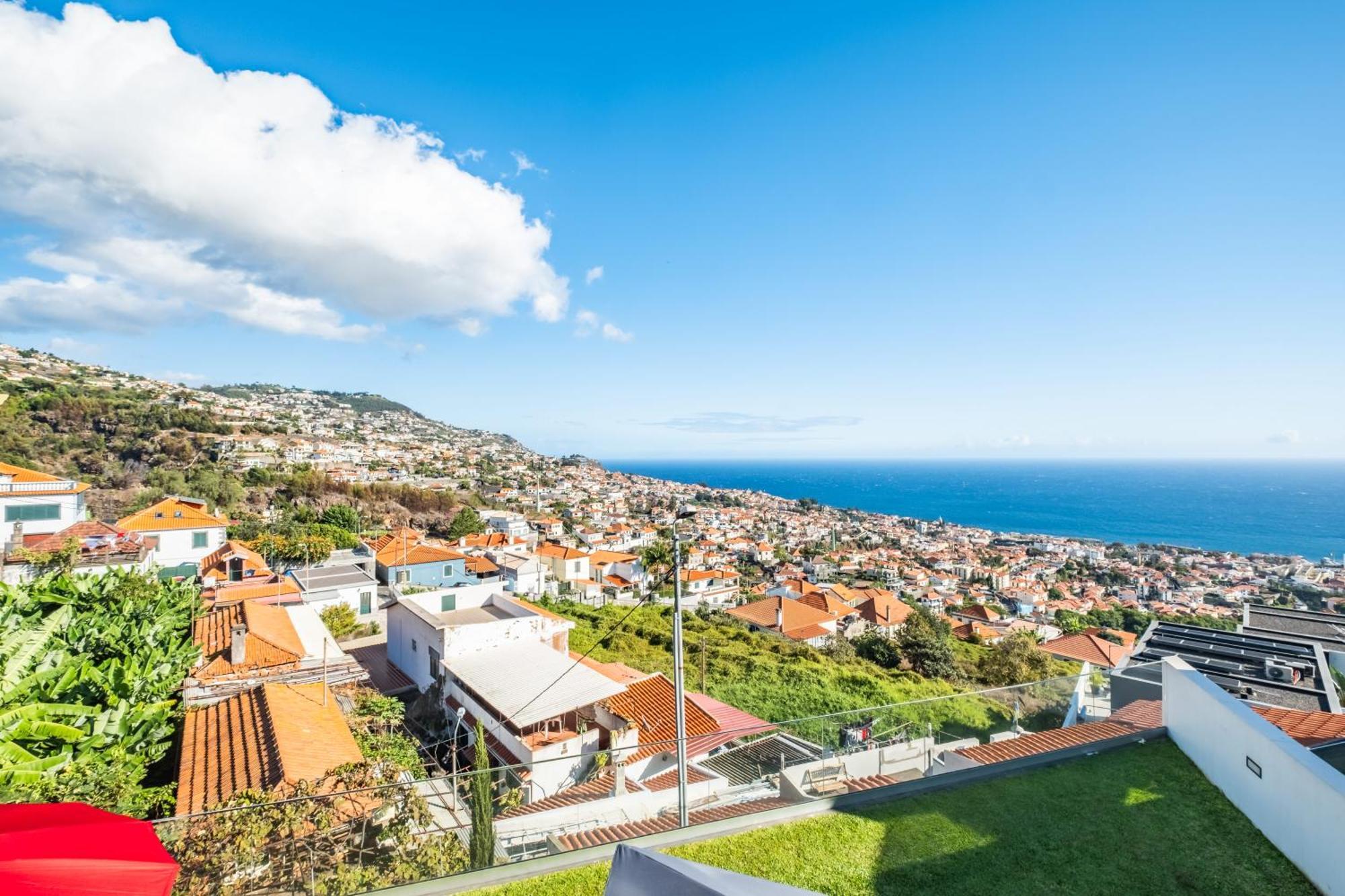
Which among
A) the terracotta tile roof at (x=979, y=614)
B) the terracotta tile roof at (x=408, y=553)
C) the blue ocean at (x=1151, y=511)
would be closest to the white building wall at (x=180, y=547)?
the terracotta tile roof at (x=408, y=553)

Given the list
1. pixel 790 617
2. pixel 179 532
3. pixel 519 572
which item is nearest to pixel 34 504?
pixel 179 532

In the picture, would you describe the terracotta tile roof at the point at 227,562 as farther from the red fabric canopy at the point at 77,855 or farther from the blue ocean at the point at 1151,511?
the blue ocean at the point at 1151,511

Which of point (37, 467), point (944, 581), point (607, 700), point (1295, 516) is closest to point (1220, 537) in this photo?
point (1295, 516)

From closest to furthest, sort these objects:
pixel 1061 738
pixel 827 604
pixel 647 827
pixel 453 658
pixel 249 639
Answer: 1. pixel 647 827
2. pixel 1061 738
3. pixel 249 639
4. pixel 453 658
5. pixel 827 604

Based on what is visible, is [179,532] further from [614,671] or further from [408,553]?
[614,671]

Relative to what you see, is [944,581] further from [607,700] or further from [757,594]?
[607,700]

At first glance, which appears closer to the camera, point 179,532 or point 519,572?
point 179,532

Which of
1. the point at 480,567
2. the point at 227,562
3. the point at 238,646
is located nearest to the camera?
the point at 238,646
